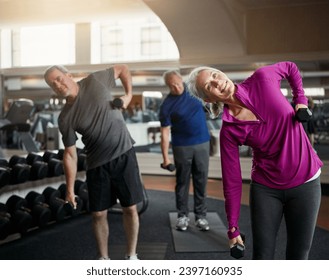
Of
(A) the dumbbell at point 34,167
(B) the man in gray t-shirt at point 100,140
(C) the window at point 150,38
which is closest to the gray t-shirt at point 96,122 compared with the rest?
(B) the man in gray t-shirt at point 100,140

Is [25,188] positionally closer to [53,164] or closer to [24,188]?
[24,188]

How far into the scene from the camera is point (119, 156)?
1.46 meters

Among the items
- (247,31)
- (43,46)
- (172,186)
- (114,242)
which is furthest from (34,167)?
(247,31)

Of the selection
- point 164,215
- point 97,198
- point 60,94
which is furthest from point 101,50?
point 164,215

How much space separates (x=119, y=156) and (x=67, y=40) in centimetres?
60

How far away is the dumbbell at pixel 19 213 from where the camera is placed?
1.98m

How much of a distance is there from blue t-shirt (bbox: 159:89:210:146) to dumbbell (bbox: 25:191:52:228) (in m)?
0.76

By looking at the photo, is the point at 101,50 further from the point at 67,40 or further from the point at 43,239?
the point at 43,239

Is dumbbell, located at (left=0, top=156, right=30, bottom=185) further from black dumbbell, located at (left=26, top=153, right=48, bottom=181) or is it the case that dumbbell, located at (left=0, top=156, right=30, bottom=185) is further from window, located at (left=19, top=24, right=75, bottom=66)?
window, located at (left=19, top=24, right=75, bottom=66)

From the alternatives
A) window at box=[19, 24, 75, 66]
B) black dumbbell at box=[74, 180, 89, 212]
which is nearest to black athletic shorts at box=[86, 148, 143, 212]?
window at box=[19, 24, 75, 66]

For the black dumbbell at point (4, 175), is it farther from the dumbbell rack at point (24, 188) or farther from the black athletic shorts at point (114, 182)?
the black athletic shorts at point (114, 182)

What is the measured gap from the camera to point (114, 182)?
1.48m

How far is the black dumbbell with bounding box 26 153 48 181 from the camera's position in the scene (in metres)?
2.20

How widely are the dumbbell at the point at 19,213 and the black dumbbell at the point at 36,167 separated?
0.16 meters
